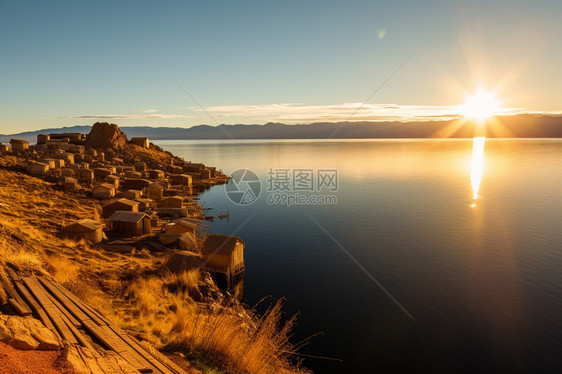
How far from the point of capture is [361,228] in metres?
45.0

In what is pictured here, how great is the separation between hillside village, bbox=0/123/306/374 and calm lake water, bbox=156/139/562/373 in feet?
14.7

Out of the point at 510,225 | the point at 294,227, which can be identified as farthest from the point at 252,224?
the point at 510,225

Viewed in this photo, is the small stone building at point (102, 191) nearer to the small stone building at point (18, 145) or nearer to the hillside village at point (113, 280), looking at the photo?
the hillside village at point (113, 280)

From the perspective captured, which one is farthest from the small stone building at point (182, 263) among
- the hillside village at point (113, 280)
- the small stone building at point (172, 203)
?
the small stone building at point (172, 203)

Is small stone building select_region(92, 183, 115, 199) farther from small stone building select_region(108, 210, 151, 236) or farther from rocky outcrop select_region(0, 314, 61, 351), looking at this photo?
rocky outcrop select_region(0, 314, 61, 351)

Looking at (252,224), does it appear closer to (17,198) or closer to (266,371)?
(17,198)

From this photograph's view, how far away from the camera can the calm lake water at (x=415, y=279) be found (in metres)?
19.7

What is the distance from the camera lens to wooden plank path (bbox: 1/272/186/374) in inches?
262

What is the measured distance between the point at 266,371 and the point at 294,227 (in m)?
37.1

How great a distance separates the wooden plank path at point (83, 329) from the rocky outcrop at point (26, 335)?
0.40 m

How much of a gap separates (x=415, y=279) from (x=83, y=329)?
28.0m

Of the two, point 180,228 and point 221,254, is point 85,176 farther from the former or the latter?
point 221,254

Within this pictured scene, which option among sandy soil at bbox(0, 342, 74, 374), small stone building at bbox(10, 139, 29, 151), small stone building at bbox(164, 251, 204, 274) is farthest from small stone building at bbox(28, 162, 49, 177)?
sandy soil at bbox(0, 342, 74, 374)

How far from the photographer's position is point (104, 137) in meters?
98.4
